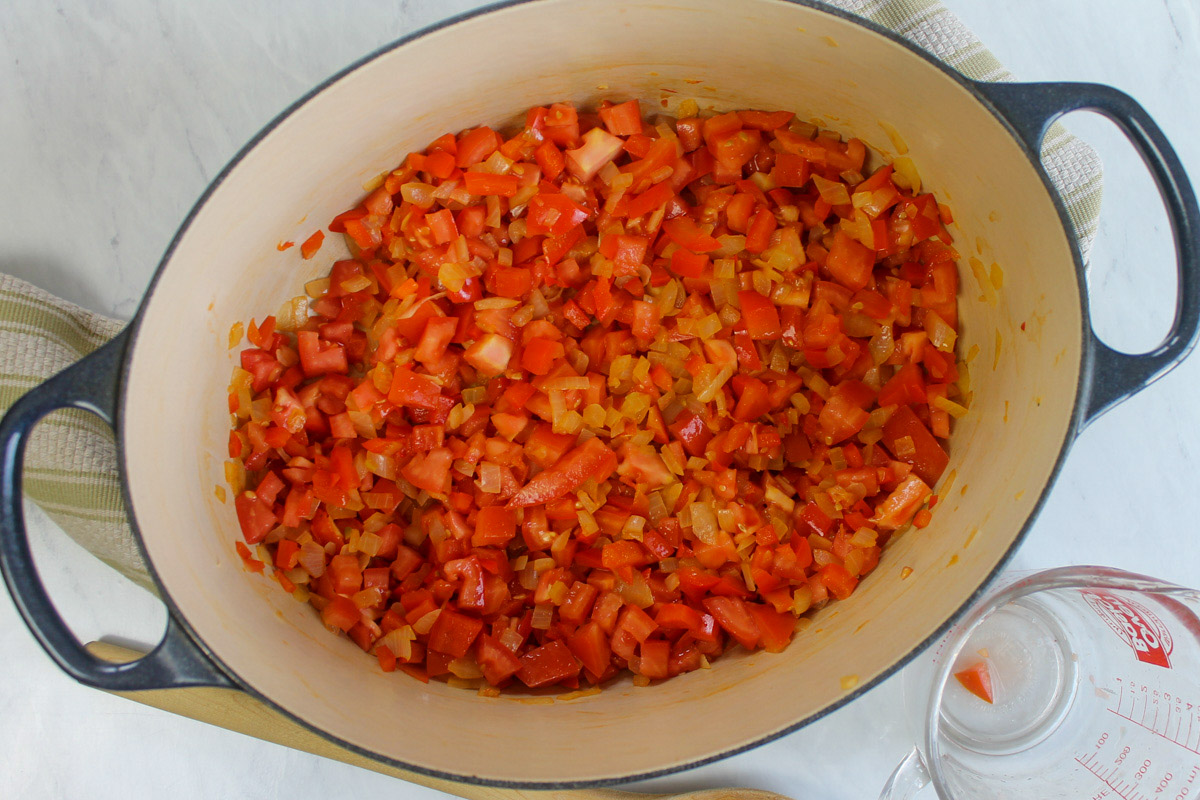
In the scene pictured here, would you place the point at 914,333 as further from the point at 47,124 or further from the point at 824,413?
the point at 47,124

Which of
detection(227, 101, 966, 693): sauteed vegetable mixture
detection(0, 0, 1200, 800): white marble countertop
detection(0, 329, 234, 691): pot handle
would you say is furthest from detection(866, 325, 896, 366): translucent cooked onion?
detection(0, 329, 234, 691): pot handle

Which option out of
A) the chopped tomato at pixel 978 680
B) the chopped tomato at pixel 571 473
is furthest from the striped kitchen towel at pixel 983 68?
the chopped tomato at pixel 571 473

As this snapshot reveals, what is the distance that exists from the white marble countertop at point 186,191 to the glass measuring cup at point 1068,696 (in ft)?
1.10

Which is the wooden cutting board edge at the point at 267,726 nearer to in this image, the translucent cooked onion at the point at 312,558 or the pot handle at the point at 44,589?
Answer: the translucent cooked onion at the point at 312,558

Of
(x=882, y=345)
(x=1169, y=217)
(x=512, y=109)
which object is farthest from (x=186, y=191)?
(x=1169, y=217)

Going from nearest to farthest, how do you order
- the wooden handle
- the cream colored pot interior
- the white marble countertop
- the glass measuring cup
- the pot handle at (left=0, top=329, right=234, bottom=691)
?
the pot handle at (left=0, top=329, right=234, bottom=691)
the cream colored pot interior
the glass measuring cup
the wooden handle
the white marble countertop

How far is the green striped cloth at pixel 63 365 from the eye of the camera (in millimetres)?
1235

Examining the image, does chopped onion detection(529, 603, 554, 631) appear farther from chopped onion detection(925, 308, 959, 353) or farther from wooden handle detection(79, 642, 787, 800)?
chopped onion detection(925, 308, 959, 353)

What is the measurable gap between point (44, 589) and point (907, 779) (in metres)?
Answer: 1.25

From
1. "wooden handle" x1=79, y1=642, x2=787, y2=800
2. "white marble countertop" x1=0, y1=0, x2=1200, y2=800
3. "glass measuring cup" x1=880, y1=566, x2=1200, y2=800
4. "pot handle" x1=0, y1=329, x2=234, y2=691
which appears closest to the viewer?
"pot handle" x1=0, y1=329, x2=234, y2=691

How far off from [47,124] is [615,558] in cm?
133

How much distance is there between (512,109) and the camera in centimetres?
121

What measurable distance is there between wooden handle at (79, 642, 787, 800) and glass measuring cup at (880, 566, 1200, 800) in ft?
1.01

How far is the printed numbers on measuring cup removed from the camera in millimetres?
1115
